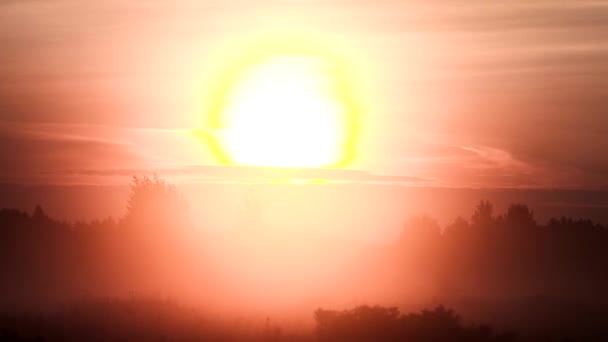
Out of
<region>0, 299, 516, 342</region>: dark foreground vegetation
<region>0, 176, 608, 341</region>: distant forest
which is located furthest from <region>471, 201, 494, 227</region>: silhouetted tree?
<region>0, 299, 516, 342</region>: dark foreground vegetation

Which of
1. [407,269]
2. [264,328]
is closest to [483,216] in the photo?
[407,269]

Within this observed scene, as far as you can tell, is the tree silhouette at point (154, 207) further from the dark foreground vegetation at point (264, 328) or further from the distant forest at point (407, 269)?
the dark foreground vegetation at point (264, 328)

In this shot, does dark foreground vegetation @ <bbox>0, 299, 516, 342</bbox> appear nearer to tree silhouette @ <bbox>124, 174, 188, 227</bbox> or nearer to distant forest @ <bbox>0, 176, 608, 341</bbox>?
distant forest @ <bbox>0, 176, 608, 341</bbox>

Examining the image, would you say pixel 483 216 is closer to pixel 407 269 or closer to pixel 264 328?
pixel 407 269

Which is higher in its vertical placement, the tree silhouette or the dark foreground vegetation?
the tree silhouette

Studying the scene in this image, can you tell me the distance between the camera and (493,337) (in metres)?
62.6

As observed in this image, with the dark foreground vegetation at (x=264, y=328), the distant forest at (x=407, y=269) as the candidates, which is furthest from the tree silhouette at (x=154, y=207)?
the dark foreground vegetation at (x=264, y=328)

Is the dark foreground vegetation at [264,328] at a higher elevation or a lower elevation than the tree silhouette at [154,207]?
lower

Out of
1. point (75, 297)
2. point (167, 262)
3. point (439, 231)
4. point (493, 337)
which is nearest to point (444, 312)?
point (493, 337)

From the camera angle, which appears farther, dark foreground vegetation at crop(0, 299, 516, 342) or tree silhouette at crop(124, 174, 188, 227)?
tree silhouette at crop(124, 174, 188, 227)

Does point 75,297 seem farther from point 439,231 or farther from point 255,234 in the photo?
point 439,231

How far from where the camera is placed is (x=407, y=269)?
Answer: 92562 mm

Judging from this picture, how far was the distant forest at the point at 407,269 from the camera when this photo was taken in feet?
208

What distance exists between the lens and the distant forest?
208 feet
